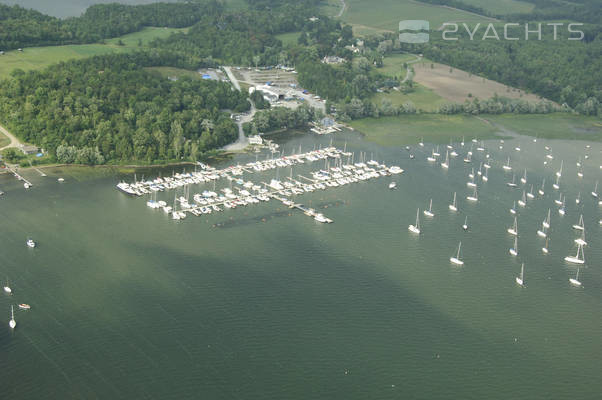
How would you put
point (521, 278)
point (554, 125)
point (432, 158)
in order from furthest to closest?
point (554, 125) < point (432, 158) < point (521, 278)

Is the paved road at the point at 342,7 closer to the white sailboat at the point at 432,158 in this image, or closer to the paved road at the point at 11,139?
the white sailboat at the point at 432,158

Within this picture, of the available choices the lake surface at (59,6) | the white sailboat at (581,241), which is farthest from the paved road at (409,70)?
the lake surface at (59,6)

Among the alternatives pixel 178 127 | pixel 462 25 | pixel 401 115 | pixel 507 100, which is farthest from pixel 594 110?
pixel 178 127

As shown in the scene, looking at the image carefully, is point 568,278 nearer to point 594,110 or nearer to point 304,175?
point 304,175

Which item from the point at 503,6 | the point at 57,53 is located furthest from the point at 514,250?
the point at 503,6

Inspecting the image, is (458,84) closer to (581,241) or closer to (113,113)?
(581,241)
